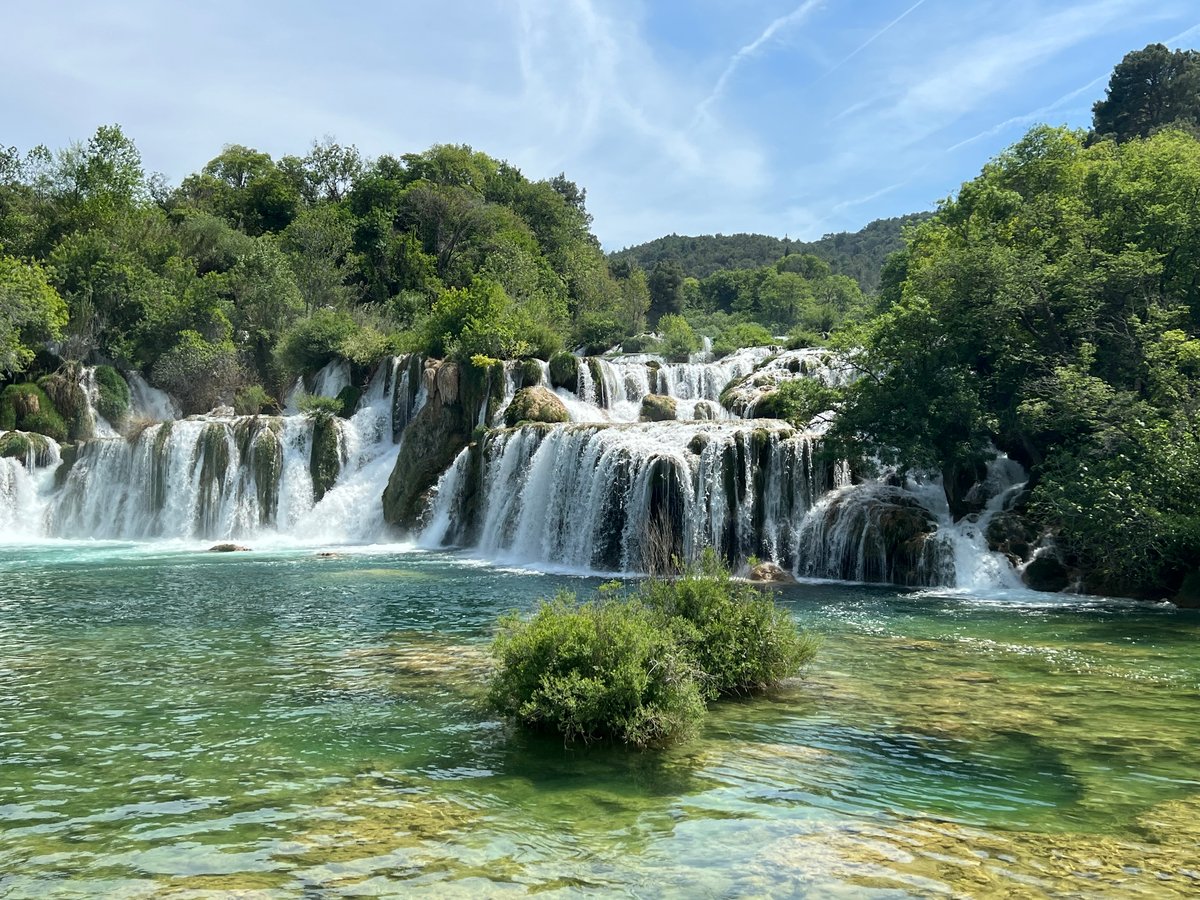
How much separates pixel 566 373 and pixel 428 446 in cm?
615

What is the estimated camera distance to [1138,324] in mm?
19422

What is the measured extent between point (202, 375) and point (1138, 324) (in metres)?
41.0

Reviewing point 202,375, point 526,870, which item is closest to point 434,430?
point 202,375

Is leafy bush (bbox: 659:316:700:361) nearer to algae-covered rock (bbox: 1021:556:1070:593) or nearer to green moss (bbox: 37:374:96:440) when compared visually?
algae-covered rock (bbox: 1021:556:1070:593)

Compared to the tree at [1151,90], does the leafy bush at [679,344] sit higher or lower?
lower

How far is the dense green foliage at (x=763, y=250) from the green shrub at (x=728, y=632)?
410 feet

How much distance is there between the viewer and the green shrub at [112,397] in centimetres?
4212

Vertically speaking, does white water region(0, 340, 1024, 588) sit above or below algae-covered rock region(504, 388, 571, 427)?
below

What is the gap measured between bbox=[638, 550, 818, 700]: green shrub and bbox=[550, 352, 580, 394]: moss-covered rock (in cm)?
2469

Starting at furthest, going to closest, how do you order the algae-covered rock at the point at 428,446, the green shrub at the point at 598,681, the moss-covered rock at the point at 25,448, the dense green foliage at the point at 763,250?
the dense green foliage at the point at 763,250 → the moss-covered rock at the point at 25,448 → the algae-covered rock at the point at 428,446 → the green shrub at the point at 598,681

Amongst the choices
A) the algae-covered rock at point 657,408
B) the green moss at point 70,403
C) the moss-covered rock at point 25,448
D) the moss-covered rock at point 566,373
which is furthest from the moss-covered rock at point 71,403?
the algae-covered rock at point 657,408

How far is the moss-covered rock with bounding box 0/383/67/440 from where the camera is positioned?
39.0 m

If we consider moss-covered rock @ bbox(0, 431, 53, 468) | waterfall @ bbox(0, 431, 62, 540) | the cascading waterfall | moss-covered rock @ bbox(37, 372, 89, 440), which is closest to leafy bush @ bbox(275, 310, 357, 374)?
the cascading waterfall

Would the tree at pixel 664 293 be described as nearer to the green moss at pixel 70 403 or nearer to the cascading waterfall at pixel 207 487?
the cascading waterfall at pixel 207 487
